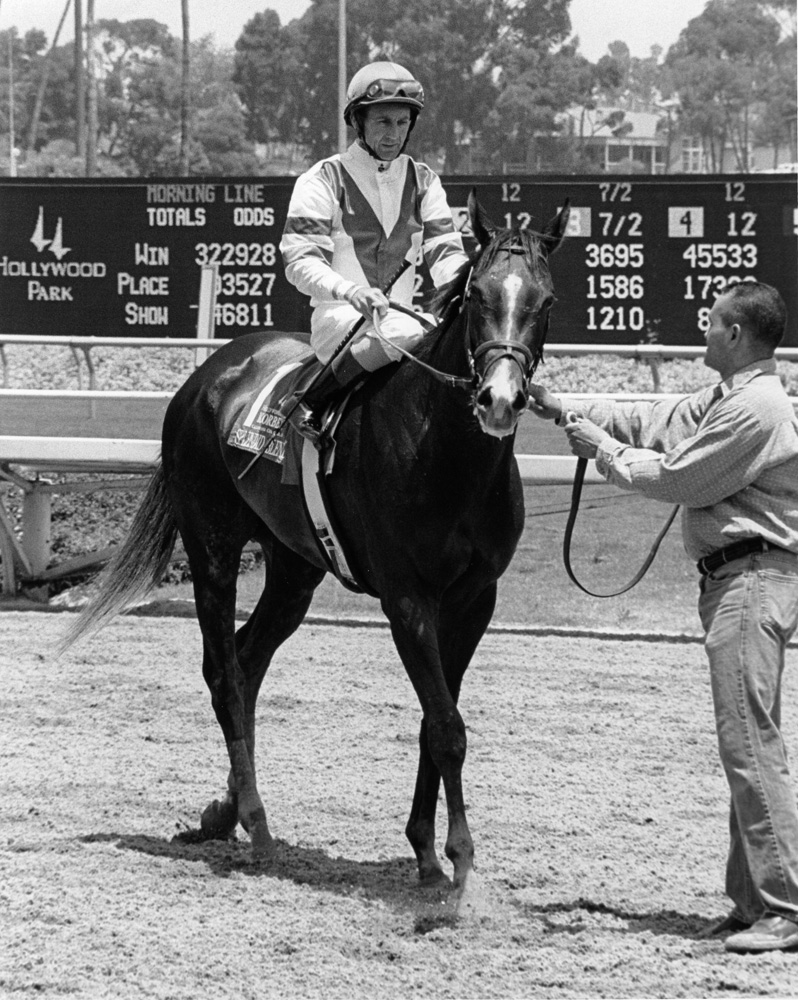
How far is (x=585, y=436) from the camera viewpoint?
3635 mm

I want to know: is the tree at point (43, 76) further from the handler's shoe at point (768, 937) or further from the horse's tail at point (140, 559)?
the handler's shoe at point (768, 937)

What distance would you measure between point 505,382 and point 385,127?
125 cm

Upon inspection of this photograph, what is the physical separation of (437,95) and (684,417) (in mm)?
16150

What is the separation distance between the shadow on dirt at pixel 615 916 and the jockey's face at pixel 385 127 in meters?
2.22

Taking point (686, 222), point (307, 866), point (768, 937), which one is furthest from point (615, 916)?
point (686, 222)

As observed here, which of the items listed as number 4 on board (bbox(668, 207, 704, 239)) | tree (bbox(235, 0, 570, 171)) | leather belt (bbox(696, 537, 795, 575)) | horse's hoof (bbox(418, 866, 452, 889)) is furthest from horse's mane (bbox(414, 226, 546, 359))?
tree (bbox(235, 0, 570, 171))

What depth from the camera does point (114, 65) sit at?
137 feet

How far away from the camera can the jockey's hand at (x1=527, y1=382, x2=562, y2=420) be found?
375cm

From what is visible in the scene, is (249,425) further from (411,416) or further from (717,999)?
(717,999)

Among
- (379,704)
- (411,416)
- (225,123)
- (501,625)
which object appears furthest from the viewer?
(225,123)

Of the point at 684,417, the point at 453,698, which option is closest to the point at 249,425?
the point at 453,698

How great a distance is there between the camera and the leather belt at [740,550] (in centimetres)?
337

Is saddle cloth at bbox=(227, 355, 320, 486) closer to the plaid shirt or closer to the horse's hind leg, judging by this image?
the horse's hind leg

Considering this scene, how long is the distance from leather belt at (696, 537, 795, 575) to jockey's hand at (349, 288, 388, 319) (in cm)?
111
